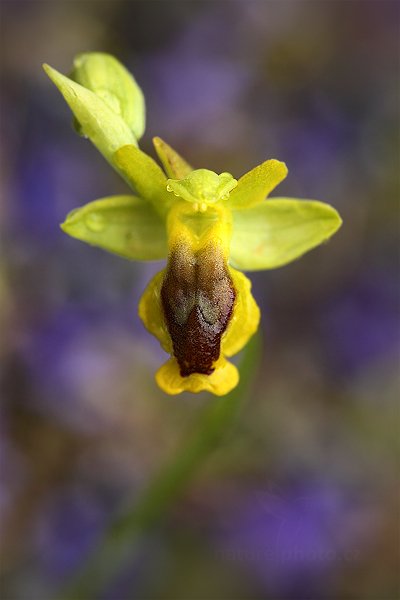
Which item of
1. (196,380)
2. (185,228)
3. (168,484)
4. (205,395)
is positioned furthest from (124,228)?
(205,395)

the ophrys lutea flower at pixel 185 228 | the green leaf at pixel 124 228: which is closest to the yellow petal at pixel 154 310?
the ophrys lutea flower at pixel 185 228

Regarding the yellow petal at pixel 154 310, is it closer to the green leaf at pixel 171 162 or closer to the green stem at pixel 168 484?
the green leaf at pixel 171 162

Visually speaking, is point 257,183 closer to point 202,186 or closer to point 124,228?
point 202,186

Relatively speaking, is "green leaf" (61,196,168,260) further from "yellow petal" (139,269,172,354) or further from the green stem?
the green stem

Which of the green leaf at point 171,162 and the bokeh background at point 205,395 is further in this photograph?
the bokeh background at point 205,395

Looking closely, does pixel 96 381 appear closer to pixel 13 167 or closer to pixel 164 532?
pixel 164 532

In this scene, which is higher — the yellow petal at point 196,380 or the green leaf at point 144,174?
the green leaf at point 144,174
